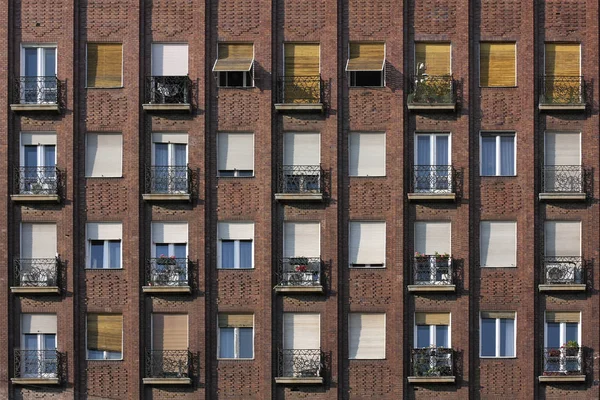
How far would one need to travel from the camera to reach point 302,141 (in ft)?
114

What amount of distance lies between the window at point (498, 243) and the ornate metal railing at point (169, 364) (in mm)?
9938

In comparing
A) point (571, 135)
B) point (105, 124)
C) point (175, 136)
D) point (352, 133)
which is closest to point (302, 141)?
point (352, 133)

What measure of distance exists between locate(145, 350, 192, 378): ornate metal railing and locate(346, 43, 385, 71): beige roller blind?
10.7 metres

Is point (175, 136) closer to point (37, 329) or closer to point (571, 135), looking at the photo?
point (37, 329)

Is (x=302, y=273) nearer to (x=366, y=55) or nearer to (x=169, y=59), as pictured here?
(x=366, y=55)

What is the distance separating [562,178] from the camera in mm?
34406

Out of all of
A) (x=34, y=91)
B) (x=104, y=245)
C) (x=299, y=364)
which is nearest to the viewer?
(x=299, y=364)

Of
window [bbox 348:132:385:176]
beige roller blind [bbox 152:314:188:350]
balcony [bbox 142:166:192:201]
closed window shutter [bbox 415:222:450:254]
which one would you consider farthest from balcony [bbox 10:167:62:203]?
closed window shutter [bbox 415:222:450:254]

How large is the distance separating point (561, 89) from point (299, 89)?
849 cm

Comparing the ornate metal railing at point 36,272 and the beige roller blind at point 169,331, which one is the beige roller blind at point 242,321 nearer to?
the beige roller blind at point 169,331

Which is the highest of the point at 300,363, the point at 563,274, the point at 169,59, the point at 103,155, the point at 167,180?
the point at 169,59

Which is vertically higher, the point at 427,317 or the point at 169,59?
the point at 169,59

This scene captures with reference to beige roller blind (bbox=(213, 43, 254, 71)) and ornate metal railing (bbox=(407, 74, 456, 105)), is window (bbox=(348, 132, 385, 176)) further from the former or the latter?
beige roller blind (bbox=(213, 43, 254, 71))

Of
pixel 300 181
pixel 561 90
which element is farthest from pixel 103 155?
pixel 561 90
